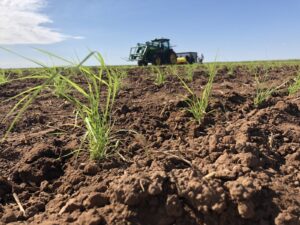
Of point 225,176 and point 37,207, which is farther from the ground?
point 225,176

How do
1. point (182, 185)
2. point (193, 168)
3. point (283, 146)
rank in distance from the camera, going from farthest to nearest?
point (283, 146)
point (193, 168)
point (182, 185)

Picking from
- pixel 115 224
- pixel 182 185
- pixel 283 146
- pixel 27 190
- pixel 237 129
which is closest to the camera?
pixel 115 224

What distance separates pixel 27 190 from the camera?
1685mm

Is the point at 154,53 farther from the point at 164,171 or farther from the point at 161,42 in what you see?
the point at 164,171

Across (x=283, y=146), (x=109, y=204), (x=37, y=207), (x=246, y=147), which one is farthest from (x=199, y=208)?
(x=283, y=146)

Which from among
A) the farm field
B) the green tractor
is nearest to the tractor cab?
the green tractor

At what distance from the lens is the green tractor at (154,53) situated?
18.7 meters

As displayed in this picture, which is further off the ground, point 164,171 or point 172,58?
point 164,171

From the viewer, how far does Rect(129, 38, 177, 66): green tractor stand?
18.7 metres

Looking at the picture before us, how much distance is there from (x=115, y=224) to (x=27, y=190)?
1.95ft

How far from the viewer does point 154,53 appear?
1886 centimetres

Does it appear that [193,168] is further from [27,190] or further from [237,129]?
[27,190]

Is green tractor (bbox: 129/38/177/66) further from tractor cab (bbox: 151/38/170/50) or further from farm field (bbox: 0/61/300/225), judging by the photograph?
farm field (bbox: 0/61/300/225)

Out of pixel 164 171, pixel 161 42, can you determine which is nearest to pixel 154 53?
pixel 161 42
